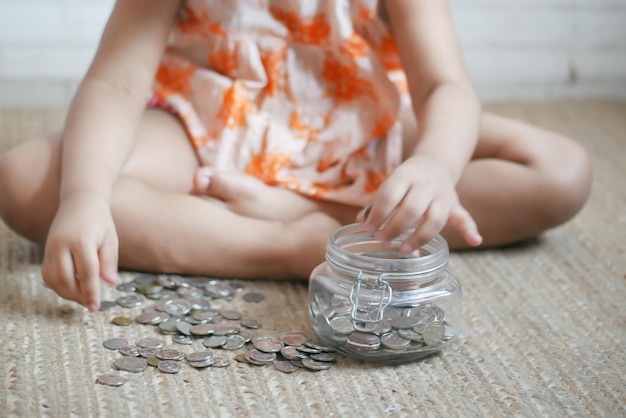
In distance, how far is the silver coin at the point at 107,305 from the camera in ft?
3.06

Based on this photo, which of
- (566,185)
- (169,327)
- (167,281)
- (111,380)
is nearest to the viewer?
(111,380)

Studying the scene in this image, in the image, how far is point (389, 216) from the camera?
2.69ft

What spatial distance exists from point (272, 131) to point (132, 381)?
1.37 ft

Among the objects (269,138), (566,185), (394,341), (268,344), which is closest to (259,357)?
(268,344)

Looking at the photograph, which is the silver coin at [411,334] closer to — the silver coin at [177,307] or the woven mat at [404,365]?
the woven mat at [404,365]

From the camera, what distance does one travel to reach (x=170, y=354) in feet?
2.75

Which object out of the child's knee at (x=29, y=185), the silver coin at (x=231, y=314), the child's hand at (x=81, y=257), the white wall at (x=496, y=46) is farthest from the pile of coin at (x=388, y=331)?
the white wall at (x=496, y=46)

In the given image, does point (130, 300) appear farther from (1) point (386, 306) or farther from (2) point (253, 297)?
(1) point (386, 306)

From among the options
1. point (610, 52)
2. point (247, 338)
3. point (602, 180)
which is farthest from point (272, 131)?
point (610, 52)

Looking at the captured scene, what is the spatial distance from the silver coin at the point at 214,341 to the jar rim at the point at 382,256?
13 centimetres

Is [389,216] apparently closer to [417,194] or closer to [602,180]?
[417,194]

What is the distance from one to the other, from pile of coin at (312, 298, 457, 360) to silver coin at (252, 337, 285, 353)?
0.15ft

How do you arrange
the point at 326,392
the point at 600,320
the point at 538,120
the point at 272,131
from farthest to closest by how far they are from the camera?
the point at 538,120
the point at 272,131
the point at 600,320
the point at 326,392

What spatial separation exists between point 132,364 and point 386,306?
23 centimetres
